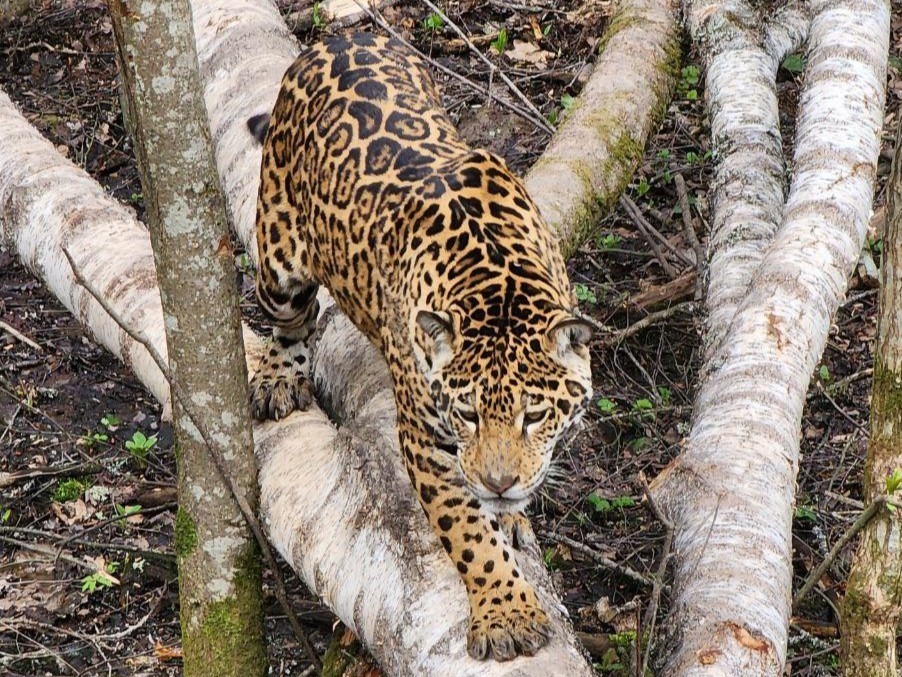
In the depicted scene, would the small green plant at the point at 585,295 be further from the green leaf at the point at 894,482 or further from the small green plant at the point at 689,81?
the green leaf at the point at 894,482

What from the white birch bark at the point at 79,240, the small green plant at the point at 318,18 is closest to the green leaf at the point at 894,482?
the white birch bark at the point at 79,240

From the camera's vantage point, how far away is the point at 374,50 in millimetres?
6383

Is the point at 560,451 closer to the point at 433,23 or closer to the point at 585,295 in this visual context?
the point at 585,295

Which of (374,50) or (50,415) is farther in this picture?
(50,415)

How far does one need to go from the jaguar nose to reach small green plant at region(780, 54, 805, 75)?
6558 millimetres

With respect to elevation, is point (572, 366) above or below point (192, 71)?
below

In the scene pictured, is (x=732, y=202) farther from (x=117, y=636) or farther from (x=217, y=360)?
(x=117, y=636)

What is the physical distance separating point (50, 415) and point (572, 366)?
4.60 metres

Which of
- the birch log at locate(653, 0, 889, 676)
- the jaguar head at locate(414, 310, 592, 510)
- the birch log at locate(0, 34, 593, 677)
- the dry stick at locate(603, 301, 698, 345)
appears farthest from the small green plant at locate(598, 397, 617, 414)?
the jaguar head at locate(414, 310, 592, 510)

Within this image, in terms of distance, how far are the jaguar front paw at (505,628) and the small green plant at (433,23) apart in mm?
7197

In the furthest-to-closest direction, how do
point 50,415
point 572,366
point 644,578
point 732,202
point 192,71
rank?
point 50,415, point 732,202, point 644,578, point 572,366, point 192,71

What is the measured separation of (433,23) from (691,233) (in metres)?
3.55

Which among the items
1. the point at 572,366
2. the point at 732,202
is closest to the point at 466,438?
the point at 572,366

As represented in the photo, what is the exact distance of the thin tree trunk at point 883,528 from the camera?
180 inches
